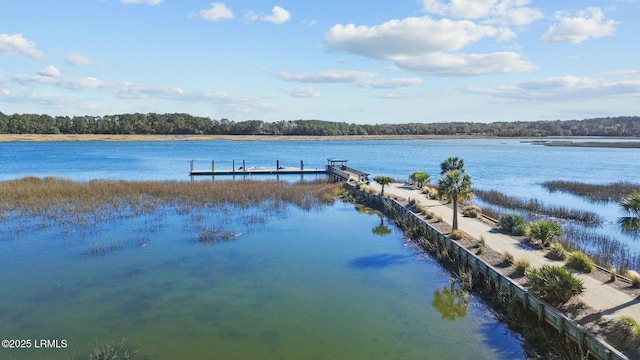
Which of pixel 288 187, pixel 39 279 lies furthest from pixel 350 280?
pixel 288 187

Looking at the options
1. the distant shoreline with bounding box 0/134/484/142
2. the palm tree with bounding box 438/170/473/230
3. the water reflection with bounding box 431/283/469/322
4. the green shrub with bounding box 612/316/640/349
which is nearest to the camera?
the green shrub with bounding box 612/316/640/349

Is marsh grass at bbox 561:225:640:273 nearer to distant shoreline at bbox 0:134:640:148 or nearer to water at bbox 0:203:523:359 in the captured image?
water at bbox 0:203:523:359

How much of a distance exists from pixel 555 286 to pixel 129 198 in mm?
30091

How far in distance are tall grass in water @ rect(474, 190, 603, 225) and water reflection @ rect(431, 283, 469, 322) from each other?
51.4 feet

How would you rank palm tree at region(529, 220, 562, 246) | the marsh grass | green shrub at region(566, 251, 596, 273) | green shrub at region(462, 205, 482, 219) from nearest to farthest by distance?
green shrub at region(566, 251, 596, 273)
the marsh grass
palm tree at region(529, 220, 562, 246)
green shrub at region(462, 205, 482, 219)

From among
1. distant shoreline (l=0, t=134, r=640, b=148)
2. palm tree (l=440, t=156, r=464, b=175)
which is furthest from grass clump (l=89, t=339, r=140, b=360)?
distant shoreline (l=0, t=134, r=640, b=148)

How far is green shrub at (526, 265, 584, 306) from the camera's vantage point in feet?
43.0

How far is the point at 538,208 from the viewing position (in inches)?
1259

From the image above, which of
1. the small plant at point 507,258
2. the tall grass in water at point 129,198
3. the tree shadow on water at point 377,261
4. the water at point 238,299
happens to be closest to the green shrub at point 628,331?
the water at point 238,299

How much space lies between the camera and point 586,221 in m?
28.4

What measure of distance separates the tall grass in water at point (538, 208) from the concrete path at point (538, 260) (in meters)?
6.21

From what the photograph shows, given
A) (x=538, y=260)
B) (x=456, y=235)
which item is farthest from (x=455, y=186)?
(x=538, y=260)

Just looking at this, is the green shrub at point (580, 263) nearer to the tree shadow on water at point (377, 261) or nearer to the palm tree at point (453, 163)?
the tree shadow on water at point (377, 261)

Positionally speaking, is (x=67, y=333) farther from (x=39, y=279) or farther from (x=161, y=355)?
(x=39, y=279)
